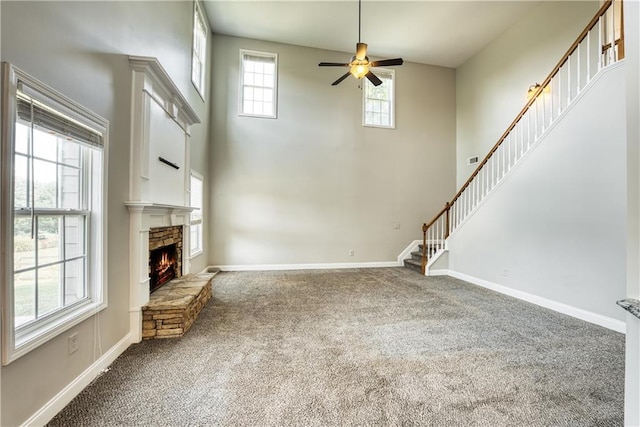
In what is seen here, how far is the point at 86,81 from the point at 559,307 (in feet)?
18.6

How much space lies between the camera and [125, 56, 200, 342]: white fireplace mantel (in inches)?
103

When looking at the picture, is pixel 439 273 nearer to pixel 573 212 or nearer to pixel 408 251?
pixel 408 251

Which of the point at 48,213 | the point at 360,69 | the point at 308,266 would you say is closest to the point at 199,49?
the point at 360,69

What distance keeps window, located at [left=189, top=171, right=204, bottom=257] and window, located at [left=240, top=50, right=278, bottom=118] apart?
200cm

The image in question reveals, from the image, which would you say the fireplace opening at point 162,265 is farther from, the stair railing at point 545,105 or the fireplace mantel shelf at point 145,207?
the stair railing at point 545,105

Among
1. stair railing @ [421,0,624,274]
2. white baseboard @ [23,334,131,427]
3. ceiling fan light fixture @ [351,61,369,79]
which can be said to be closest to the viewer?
white baseboard @ [23,334,131,427]

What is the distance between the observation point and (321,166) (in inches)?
252

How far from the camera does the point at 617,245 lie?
3.12 m

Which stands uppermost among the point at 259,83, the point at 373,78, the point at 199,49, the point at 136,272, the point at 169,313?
the point at 199,49

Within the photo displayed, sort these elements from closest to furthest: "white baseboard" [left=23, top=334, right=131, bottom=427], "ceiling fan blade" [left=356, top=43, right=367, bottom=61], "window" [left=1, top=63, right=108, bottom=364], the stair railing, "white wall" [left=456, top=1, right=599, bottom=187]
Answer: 1. "window" [left=1, top=63, right=108, bottom=364]
2. "white baseboard" [left=23, top=334, right=131, bottom=427]
3. the stair railing
4. "ceiling fan blade" [left=356, top=43, right=367, bottom=61]
5. "white wall" [left=456, top=1, right=599, bottom=187]

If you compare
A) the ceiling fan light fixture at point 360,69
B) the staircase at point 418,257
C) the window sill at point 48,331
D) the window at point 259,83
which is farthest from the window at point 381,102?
the window sill at point 48,331

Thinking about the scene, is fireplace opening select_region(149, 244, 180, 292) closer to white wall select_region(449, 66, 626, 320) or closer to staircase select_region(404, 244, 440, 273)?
staircase select_region(404, 244, 440, 273)

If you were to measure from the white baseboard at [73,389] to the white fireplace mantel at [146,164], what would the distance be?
32 cm

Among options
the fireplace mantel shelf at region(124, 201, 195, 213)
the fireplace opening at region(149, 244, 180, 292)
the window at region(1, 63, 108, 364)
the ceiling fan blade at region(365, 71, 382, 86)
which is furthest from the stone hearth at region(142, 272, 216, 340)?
the ceiling fan blade at region(365, 71, 382, 86)
